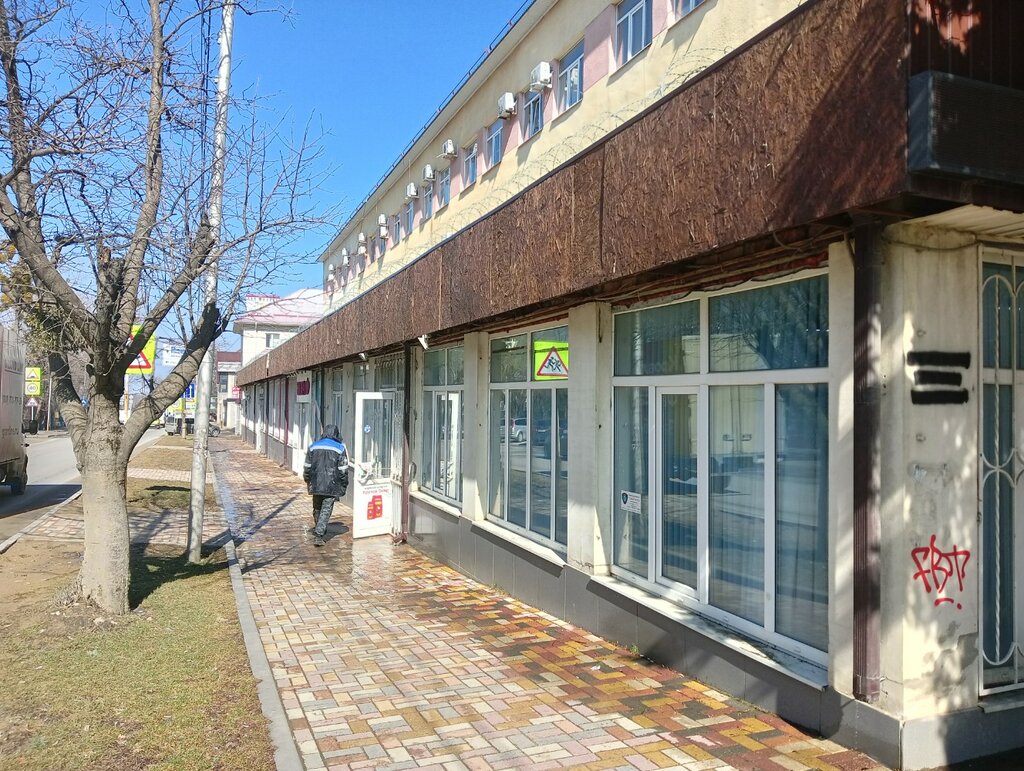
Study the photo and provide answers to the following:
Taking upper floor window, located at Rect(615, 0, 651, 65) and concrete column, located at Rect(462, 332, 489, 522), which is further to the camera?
concrete column, located at Rect(462, 332, 489, 522)

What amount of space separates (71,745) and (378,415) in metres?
11.1

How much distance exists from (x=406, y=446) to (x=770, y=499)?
8317mm

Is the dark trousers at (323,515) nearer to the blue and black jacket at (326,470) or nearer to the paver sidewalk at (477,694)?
the blue and black jacket at (326,470)

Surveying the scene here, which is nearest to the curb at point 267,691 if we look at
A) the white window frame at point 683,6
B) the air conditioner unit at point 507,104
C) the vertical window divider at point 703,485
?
the vertical window divider at point 703,485

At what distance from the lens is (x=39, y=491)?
19.2 m

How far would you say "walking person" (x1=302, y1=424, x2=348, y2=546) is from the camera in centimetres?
1237

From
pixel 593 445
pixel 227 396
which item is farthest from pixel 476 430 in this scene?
pixel 227 396

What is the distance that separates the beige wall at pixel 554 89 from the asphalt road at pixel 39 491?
9.02 metres

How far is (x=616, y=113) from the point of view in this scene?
8.45 meters

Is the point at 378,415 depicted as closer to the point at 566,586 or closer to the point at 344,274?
the point at 566,586

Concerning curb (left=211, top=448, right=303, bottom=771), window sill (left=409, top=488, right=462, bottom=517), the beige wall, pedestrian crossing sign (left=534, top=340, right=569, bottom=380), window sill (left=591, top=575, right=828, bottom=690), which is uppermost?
the beige wall

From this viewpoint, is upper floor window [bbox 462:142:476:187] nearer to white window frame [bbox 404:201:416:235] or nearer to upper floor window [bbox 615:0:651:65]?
white window frame [bbox 404:201:416:235]

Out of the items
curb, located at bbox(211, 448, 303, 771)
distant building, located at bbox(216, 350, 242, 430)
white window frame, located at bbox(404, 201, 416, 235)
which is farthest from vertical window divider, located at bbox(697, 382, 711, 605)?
distant building, located at bbox(216, 350, 242, 430)

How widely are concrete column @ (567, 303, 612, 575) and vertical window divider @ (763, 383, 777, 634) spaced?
2071 millimetres
